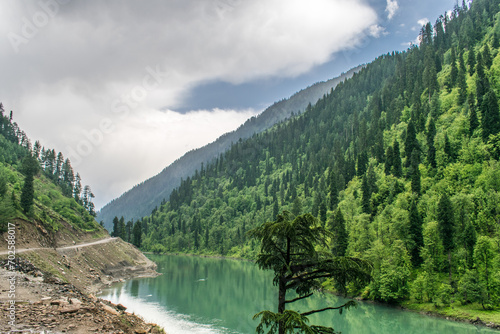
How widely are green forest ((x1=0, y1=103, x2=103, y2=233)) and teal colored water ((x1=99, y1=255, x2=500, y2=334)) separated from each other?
2368cm

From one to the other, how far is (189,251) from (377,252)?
149 m

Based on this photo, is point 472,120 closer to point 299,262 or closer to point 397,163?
point 397,163

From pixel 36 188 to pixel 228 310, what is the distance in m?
84.4

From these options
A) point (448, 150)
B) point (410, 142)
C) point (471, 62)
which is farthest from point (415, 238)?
point (471, 62)

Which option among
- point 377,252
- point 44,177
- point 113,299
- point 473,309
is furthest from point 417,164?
point 44,177

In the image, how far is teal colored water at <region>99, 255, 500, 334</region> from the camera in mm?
42500

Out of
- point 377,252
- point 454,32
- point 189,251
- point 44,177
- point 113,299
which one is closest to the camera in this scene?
point 113,299

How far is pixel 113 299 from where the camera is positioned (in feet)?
178

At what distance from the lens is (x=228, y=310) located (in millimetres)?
54375

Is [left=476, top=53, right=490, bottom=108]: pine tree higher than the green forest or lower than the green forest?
higher

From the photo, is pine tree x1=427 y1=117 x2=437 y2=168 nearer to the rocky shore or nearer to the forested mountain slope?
the forested mountain slope

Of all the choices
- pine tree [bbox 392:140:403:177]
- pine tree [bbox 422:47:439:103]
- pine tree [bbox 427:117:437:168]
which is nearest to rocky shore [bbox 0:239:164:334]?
pine tree [bbox 427:117:437:168]

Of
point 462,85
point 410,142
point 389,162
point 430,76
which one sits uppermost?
point 430,76

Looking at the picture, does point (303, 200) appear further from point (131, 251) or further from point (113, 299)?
point (113, 299)
